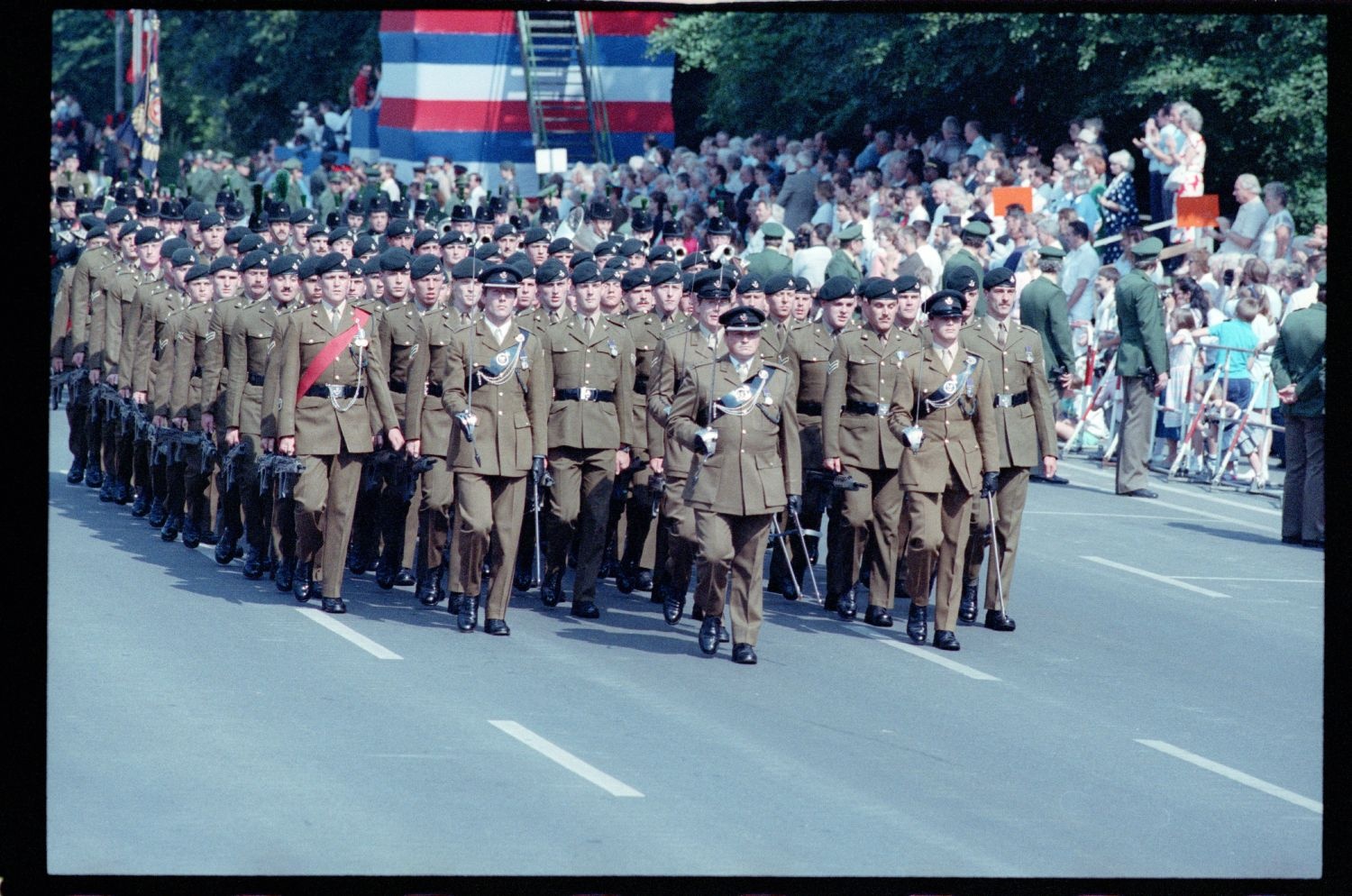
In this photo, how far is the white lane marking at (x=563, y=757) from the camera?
33.2 feet

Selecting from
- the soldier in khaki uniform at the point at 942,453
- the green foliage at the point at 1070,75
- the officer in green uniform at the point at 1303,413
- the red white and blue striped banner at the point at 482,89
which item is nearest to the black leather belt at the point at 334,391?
the soldier in khaki uniform at the point at 942,453

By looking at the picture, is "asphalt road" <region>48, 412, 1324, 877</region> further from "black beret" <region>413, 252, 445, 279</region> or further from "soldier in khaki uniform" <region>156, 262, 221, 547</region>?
"black beret" <region>413, 252, 445, 279</region>

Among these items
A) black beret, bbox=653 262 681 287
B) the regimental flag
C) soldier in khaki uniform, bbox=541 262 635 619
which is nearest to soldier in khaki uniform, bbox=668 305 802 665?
soldier in khaki uniform, bbox=541 262 635 619

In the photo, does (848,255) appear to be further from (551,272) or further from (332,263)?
(332,263)

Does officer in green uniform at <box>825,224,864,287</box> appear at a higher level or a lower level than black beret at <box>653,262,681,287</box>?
higher

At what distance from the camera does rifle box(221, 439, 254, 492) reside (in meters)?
14.9

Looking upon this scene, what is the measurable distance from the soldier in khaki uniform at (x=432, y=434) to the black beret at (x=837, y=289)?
2230 mm

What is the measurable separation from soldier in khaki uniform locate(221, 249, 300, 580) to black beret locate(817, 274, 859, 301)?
124 inches

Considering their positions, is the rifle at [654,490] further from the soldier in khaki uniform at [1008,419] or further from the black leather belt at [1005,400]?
the black leather belt at [1005,400]

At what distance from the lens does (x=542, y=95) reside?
35719mm

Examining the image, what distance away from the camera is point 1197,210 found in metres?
20.5

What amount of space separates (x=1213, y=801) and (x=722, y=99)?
21.0 metres

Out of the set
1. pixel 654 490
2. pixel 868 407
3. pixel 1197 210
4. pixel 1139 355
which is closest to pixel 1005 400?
pixel 868 407

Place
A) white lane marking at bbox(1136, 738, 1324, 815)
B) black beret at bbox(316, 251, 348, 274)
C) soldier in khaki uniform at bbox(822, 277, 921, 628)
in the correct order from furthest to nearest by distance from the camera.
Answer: black beret at bbox(316, 251, 348, 274) < soldier in khaki uniform at bbox(822, 277, 921, 628) < white lane marking at bbox(1136, 738, 1324, 815)
